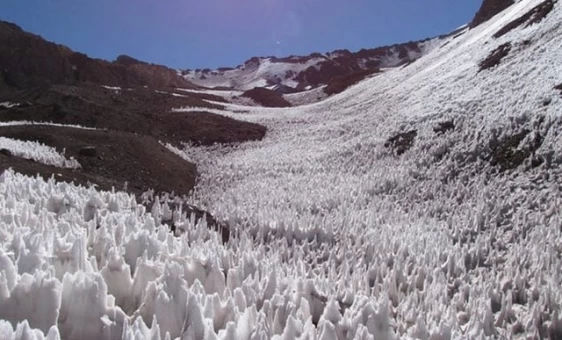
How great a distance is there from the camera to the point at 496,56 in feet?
74.0

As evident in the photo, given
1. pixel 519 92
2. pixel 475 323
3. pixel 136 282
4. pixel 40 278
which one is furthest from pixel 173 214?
pixel 519 92

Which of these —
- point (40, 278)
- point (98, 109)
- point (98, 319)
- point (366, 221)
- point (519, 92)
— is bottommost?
point (366, 221)

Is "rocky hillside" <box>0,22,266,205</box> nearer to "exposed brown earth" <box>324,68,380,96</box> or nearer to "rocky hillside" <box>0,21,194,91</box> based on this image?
"rocky hillside" <box>0,21,194,91</box>

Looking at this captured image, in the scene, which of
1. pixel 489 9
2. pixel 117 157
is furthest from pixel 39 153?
pixel 489 9

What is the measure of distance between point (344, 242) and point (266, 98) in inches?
2050

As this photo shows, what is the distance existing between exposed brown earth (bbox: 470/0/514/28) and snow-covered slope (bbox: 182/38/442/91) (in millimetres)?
47538

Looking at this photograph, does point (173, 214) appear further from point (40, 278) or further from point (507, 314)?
point (507, 314)

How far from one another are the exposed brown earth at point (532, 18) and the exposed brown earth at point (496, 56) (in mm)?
2655

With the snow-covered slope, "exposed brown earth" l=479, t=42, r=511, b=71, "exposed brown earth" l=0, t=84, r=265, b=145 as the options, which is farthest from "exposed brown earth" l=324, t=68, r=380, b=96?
the snow-covered slope

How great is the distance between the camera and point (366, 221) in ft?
33.0

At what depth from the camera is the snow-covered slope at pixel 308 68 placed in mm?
105375

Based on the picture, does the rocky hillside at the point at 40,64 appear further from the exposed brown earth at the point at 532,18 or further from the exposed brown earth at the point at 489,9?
the exposed brown earth at the point at 489,9

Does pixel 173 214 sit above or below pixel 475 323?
above

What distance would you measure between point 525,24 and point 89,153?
2575 centimetres
